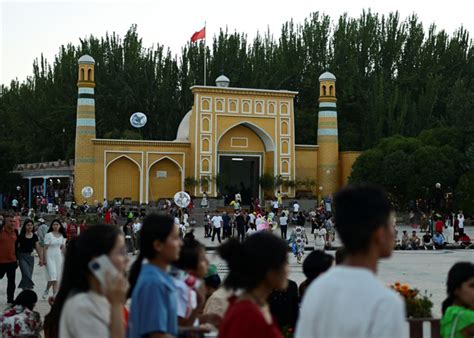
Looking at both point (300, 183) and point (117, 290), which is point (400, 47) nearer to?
point (300, 183)

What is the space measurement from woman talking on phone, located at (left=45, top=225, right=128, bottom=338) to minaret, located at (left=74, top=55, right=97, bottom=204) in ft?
111

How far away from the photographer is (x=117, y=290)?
3055 millimetres

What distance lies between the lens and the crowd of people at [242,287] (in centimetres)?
227

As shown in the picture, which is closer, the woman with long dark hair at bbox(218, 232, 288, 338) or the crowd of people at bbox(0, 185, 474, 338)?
the crowd of people at bbox(0, 185, 474, 338)

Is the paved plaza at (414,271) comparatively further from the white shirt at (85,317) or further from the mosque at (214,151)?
the mosque at (214,151)

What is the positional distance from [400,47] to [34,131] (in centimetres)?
2363

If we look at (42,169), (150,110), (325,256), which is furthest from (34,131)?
(325,256)

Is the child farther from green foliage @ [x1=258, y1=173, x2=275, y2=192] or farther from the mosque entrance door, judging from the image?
green foliage @ [x1=258, y1=173, x2=275, y2=192]

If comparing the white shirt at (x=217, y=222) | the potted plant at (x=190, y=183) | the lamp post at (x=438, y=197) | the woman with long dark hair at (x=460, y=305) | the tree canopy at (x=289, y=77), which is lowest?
the woman with long dark hair at (x=460, y=305)

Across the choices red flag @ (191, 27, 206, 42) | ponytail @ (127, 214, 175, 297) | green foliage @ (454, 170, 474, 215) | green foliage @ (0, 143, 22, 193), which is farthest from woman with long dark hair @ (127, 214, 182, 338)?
green foliage @ (0, 143, 22, 193)

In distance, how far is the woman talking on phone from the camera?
3092mm

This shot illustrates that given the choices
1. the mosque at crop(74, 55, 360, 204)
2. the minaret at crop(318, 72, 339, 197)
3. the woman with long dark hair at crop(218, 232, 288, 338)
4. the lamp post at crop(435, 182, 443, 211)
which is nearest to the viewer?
the woman with long dark hair at crop(218, 232, 288, 338)

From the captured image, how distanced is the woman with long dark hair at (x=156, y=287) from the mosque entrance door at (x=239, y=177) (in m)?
34.4

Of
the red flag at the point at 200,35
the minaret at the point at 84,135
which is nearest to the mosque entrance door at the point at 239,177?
the minaret at the point at 84,135
